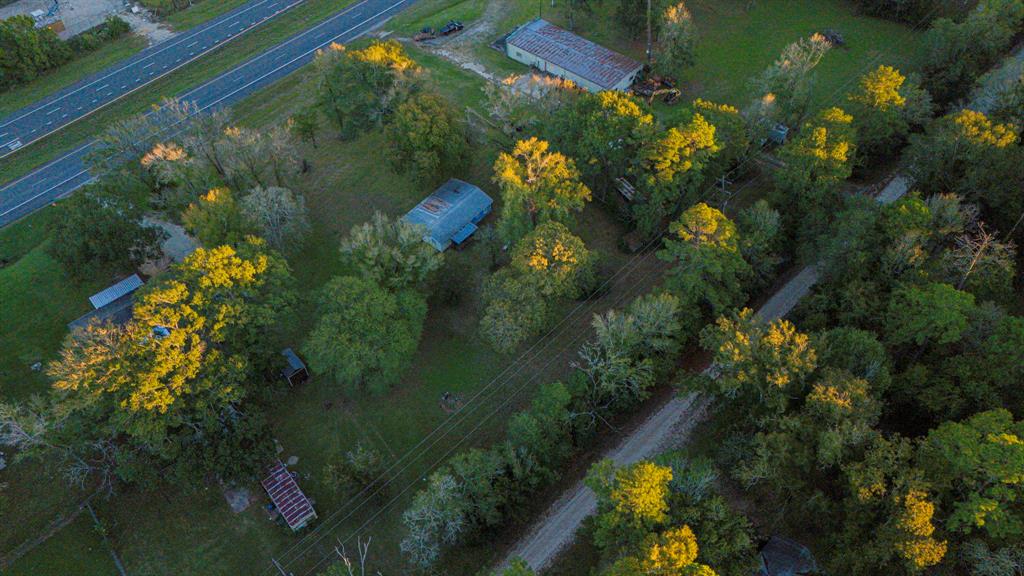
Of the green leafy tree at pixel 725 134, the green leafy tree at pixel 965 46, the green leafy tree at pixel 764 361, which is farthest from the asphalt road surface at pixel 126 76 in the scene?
A: the green leafy tree at pixel 965 46

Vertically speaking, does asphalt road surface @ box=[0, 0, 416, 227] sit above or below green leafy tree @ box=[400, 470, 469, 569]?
above

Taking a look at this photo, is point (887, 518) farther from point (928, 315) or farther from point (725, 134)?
point (725, 134)

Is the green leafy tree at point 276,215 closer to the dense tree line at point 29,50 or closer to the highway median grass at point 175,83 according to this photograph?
the highway median grass at point 175,83

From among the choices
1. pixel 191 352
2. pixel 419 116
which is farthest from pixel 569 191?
pixel 191 352

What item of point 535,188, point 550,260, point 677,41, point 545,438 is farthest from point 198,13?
point 545,438

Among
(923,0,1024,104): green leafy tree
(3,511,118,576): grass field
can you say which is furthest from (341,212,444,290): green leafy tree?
(923,0,1024,104): green leafy tree

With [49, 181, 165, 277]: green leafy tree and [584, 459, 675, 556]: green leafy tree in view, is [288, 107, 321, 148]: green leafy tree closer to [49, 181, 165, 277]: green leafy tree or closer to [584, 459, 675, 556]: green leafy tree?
[49, 181, 165, 277]: green leafy tree
